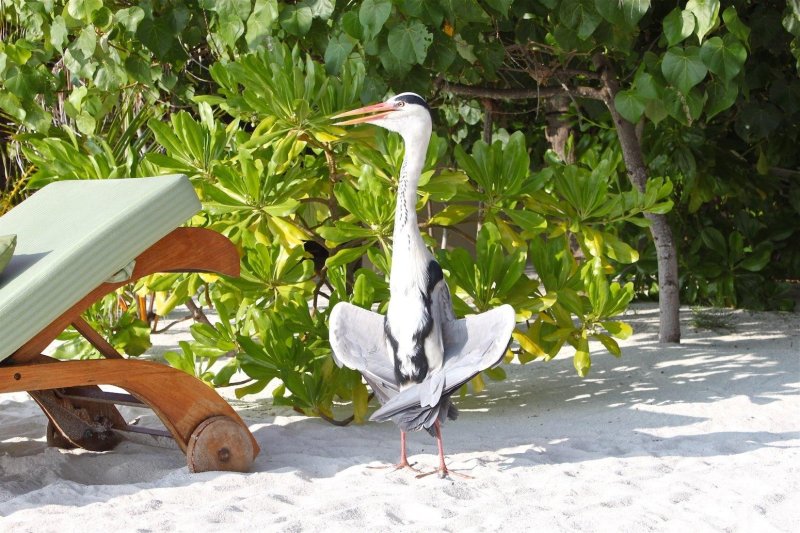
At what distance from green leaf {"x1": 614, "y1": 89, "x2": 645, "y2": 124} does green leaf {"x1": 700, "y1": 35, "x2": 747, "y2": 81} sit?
1.02 ft

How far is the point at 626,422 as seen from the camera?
361cm

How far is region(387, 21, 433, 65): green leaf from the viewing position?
3.50 metres

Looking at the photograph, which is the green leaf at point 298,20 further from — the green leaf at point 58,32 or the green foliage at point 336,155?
the green leaf at point 58,32

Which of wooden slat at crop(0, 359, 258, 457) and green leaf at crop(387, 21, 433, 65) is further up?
green leaf at crop(387, 21, 433, 65)

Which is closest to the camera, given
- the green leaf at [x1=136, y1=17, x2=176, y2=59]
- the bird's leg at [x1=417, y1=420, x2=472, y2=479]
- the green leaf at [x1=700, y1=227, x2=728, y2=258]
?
the bird's leg at [x1=417, y1=420, x2=472, y2=479]

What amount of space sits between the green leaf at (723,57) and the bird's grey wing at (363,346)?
151 cm

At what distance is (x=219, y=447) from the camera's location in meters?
2.93

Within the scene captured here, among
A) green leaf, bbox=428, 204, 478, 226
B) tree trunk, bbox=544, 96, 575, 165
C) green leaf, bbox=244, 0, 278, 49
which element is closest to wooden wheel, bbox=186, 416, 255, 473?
green leaf, bbox=428, 204, 478, 226

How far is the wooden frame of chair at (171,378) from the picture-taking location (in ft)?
8.67

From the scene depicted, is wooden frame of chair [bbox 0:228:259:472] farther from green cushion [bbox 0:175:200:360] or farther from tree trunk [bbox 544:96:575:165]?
tree trunk [bbox 544:96:575:165]

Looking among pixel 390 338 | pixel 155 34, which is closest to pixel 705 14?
pixel 390 338

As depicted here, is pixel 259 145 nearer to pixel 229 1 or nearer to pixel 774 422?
pixel 229 1

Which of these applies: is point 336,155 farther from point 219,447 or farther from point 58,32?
point 219,447

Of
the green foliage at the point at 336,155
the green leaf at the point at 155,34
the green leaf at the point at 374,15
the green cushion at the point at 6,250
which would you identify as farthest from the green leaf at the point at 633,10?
the green cushion at the point at 6,250
